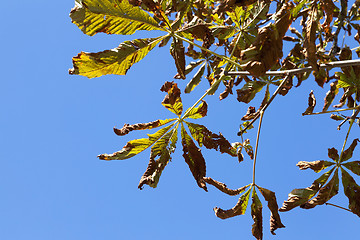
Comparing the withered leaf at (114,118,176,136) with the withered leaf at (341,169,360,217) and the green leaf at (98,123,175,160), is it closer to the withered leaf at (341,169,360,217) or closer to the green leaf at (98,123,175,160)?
the green leaf at (98,123,175,160)

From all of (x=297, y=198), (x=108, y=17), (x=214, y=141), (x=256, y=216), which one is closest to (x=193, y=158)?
(x=214, y=141)

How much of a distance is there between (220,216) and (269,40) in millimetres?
1198

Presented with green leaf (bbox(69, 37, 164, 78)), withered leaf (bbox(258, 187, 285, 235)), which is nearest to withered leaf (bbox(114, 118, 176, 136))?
green leaf (bbox(69, 37, 164, 78))

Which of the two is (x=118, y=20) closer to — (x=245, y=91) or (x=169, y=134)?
(x=169, y=134)

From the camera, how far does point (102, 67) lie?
1679mm

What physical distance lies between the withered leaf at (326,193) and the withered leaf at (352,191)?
63mm

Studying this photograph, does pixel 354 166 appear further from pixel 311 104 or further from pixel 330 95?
pixel 330 95

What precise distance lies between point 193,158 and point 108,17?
107 centimetres

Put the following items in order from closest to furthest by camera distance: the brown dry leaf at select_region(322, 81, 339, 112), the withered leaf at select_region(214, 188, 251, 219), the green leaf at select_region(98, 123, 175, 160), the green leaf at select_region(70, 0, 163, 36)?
the green leaf at select_region(70, 0, 163, 36) → the green leaf at select_region(98, 123, 175, 160) → the withered leaf at select_region(214, 188, 251, 219) → the brown dry leaf at select_region(322, 81, 339, 112)

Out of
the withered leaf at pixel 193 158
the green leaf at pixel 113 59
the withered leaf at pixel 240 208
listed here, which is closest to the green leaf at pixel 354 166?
the withered leaf at pixel 240 208

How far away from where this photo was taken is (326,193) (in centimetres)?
218

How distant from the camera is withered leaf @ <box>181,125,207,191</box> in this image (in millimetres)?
2105

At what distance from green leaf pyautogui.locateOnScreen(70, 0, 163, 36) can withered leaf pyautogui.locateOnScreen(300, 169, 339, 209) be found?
5.18 feet

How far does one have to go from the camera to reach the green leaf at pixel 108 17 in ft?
5.10
